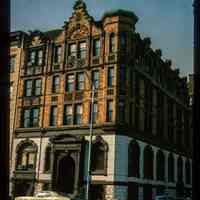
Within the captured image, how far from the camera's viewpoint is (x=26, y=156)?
41688mm

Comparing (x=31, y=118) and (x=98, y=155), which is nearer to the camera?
(x=98, y=155)

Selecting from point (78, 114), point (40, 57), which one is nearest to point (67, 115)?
point (78, 114)

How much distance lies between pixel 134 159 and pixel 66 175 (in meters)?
7.28

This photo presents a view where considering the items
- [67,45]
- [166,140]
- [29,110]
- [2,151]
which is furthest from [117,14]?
[2,151]

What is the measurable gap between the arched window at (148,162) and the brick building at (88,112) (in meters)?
0.11

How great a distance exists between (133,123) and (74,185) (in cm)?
857

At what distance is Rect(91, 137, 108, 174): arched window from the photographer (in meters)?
36.7

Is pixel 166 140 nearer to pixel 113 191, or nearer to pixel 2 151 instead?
pixel 113 191

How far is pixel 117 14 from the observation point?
130ft

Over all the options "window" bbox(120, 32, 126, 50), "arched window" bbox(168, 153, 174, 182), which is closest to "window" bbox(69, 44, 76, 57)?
"window" bbox(120, 32, 126, 50)

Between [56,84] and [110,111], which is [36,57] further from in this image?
[110,111]

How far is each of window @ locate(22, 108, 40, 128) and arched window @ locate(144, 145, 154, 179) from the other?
12553mm

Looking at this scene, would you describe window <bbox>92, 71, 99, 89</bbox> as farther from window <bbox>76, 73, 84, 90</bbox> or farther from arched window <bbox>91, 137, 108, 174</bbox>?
arched window <bbox>91, 137, 108, 174</bbox>

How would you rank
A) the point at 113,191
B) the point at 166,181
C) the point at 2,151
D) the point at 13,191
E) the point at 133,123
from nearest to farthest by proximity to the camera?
the point at 2,151 → the point at 113,191 → the point at 133,123 → the point at 13,191 → the point at 166,181
